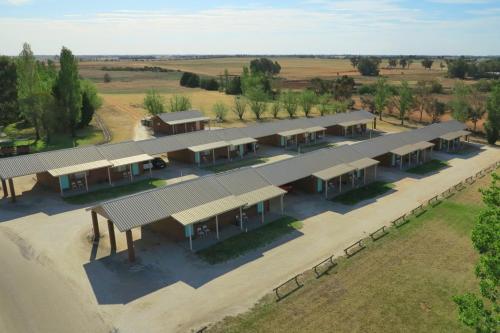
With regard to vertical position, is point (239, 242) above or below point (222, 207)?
below

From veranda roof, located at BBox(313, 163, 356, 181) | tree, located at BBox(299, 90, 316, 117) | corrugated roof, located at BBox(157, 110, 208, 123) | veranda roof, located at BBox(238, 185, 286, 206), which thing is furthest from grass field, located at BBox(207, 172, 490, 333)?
tree, located at BBox(299, 90, 316, 117)

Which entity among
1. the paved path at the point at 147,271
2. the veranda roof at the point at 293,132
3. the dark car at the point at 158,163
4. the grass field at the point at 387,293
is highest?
the veranda roof at the point at 293,132

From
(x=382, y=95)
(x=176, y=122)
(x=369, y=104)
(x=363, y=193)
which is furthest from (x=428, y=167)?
(x=176, y=122)

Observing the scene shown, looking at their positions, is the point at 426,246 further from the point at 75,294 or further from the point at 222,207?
the point at 75,294

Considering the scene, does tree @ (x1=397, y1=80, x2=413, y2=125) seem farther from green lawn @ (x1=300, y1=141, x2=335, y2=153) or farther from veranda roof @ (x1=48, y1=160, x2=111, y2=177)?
veranda roof @ (x1=48, y1=160, x2=111, y2=177)

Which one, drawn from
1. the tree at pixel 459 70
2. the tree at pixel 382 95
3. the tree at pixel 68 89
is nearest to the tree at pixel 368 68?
the tree at pixel 459 70

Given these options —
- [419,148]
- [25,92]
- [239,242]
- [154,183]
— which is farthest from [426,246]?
[25,92]

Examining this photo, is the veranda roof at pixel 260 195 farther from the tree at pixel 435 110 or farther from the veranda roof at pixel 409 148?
the tree at pixel 435 110
